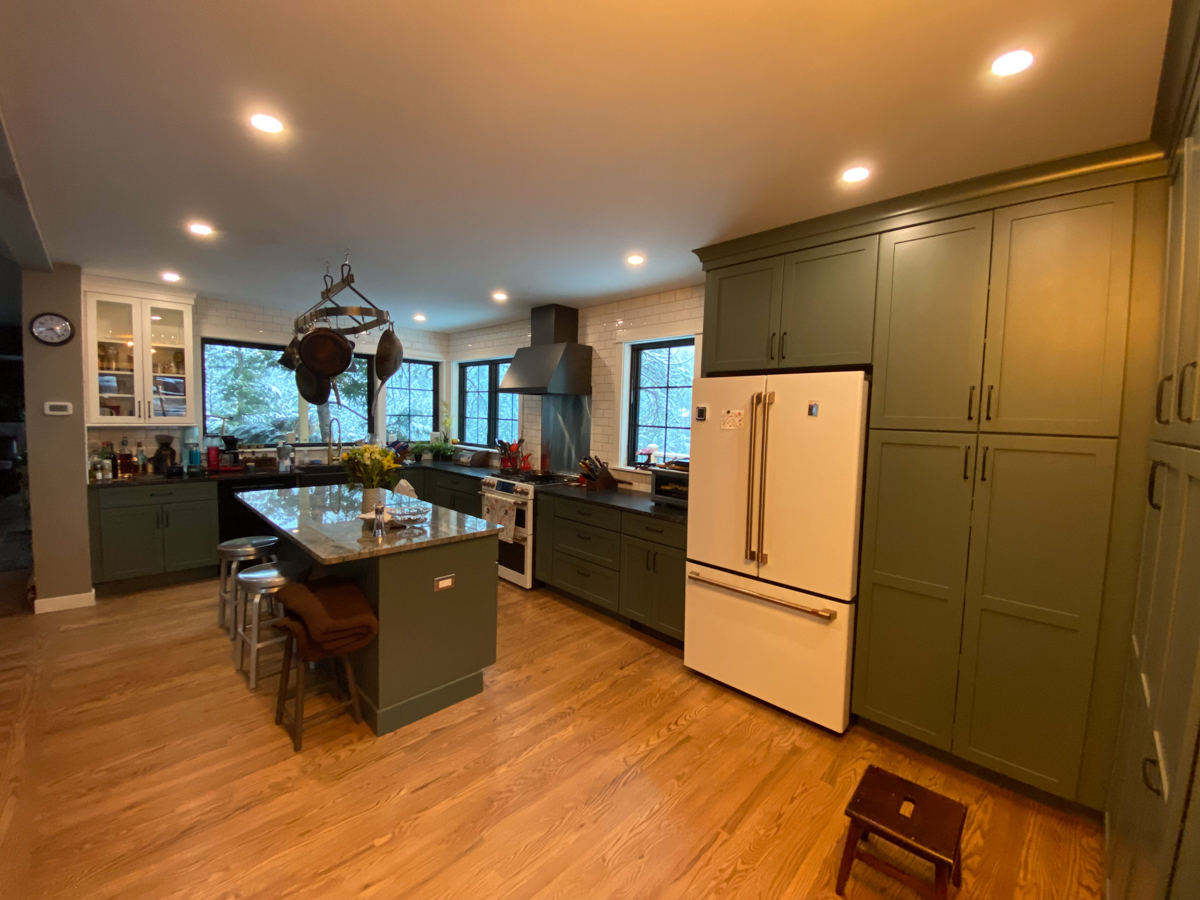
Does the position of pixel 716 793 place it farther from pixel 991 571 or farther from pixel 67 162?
pixel 67 162

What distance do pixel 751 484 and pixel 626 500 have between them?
1301mm

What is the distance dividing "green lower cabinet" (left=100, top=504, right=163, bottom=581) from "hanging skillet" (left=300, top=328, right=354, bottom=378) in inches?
101

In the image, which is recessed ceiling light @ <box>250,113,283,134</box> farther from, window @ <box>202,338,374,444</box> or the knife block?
window @ <box>202,338,374,444</box>

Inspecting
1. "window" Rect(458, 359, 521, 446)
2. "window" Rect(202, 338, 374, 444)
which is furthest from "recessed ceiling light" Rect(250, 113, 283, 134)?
"window" Rect(458, 359, 521, 446)

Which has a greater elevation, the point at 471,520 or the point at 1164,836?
the point at 471,520

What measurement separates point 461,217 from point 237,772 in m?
2.69

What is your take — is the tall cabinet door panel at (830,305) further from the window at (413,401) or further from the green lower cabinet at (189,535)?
the window at (413,401)

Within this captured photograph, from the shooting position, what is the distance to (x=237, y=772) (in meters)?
2.08

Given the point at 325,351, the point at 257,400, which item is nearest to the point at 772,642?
the point at 325,351

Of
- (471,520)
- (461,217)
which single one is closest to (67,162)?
(461,217)

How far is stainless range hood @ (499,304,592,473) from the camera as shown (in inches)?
175

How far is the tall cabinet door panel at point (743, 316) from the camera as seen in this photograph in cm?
268

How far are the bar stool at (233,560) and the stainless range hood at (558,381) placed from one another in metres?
2.29

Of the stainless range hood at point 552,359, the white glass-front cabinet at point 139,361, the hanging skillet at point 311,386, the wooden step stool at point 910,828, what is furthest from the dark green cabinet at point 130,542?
the wooden step stool at point 910,828
